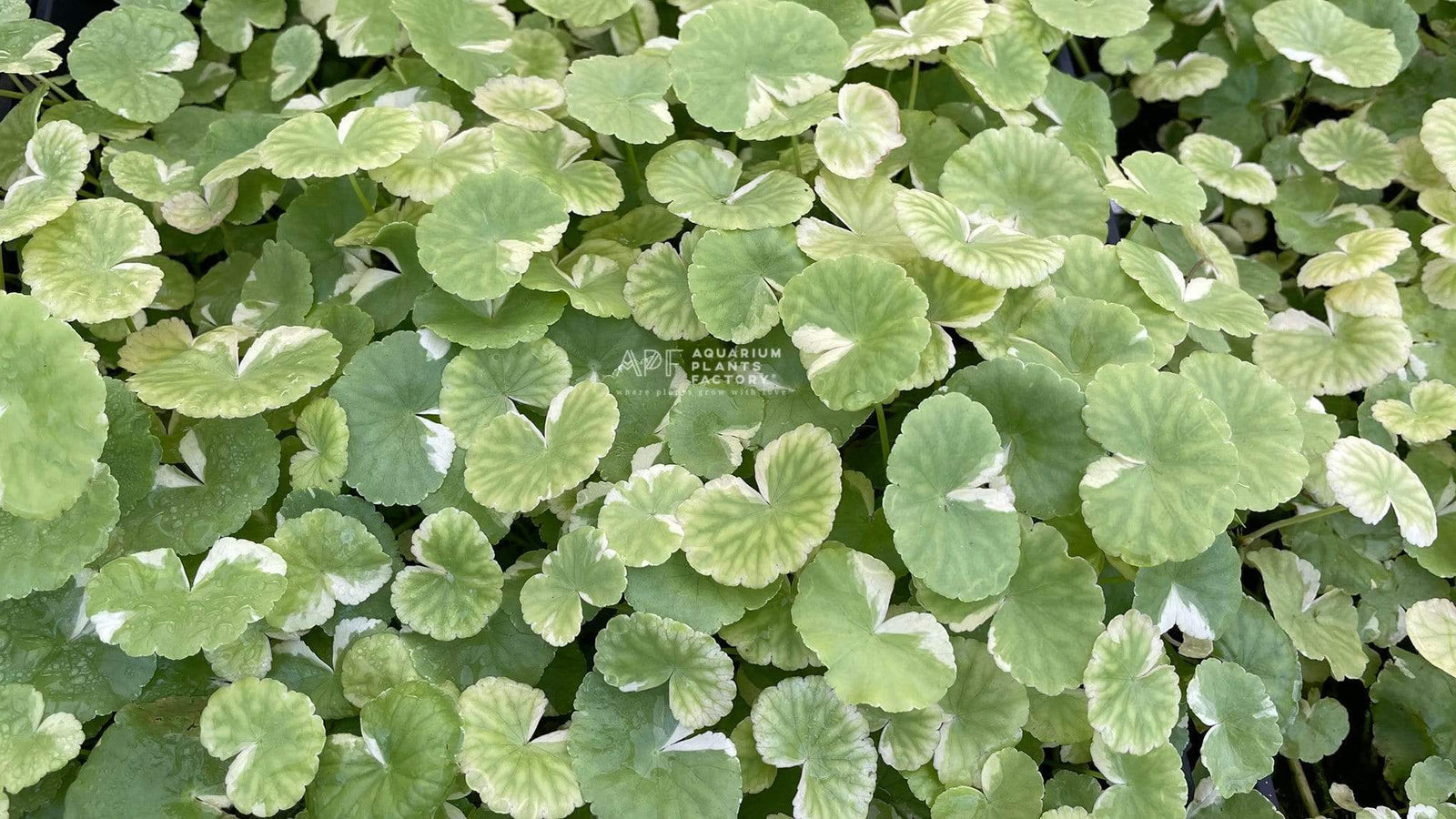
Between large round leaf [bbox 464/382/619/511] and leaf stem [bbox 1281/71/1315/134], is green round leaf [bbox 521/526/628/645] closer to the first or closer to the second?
large round leaf [bbox 464/382/619/511]

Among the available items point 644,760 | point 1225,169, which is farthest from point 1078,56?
point 644,760

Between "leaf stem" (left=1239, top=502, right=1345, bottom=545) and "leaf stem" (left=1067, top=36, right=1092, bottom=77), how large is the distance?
101 centimetres

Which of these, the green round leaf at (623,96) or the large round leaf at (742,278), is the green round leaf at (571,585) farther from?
the green round leaf at (623,96)

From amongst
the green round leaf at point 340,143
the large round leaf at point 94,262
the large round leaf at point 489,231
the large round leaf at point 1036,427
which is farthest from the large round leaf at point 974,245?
the large round leaf at point 94,262

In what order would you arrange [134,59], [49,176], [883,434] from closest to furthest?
[883,434]
[49,176]
[134,59]

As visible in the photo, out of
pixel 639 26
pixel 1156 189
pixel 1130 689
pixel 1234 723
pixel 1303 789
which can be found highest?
pixel 639 26

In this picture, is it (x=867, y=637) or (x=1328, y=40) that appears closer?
(x=867, y=637)

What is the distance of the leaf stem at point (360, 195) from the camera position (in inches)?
55.8

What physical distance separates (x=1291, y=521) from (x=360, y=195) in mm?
1448

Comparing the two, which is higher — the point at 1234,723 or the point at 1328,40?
the point at 1328,40

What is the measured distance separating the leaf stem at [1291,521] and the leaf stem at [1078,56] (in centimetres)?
101

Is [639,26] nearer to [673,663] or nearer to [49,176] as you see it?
[49,176]

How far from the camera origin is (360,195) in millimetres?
1428

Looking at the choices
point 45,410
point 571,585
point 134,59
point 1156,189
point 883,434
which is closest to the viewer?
point 45,410
